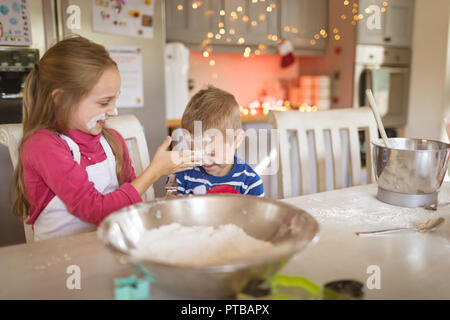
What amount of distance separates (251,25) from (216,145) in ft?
6.84

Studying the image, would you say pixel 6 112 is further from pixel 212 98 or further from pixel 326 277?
pixel 326 277

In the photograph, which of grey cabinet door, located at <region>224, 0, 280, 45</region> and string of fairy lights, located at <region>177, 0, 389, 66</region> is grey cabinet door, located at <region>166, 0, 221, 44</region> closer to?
string of fairy lights, located at <region>177, 0, 389, 66</region>

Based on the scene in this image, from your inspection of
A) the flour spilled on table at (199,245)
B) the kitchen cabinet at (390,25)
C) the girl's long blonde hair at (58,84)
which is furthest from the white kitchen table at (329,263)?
the kitchen cabinet at (390,25)

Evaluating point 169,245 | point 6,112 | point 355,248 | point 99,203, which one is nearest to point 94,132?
point 99,203

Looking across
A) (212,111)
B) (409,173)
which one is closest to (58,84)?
(212,111)

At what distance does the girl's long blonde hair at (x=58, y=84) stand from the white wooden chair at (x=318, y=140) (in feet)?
1.95

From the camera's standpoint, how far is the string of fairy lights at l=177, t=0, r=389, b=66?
2.77 m

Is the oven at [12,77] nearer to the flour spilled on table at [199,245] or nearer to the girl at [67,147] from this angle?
the girl at [67,147]

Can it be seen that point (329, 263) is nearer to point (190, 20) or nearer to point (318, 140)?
point (318, 140)

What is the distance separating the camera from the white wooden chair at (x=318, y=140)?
4.15 feet

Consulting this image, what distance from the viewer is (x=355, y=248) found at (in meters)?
0.71

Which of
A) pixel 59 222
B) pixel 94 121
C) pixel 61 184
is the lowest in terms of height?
pixel 59 222

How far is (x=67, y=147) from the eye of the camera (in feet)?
3.20

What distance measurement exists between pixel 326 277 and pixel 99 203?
550 mm
